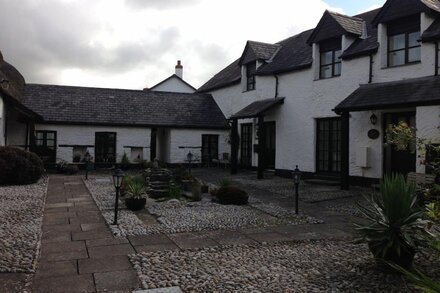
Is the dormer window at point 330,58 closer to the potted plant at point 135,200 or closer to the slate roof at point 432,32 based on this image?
the slate roof at point 432,32

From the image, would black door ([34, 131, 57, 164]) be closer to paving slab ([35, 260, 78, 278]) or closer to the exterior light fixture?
the exterior light fixture

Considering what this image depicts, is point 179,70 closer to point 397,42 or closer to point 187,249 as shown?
point 397,42

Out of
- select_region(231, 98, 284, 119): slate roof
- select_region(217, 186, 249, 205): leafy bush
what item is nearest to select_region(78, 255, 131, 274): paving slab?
select_region(217, 186, 249, 205): leafy bush

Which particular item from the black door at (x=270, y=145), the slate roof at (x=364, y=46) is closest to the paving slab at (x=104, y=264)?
the slate roof at (x=364, y=46)

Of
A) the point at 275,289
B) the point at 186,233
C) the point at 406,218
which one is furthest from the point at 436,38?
the point at 275,289

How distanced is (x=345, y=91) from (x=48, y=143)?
15.1 metres

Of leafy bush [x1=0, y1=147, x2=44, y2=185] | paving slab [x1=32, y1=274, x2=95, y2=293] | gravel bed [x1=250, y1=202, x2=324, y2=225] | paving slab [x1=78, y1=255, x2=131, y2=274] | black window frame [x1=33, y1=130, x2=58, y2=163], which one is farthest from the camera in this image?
black window frame [x1=33, y1=130, x2=58, y2=163]

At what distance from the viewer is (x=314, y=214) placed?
31.9 feet

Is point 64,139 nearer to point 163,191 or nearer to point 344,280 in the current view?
point 163,191

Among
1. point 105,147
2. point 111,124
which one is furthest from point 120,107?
point 105,147

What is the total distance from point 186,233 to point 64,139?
15.9 meters

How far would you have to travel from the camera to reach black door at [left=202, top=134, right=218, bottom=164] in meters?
24.4

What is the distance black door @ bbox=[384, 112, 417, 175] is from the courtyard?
135 inches

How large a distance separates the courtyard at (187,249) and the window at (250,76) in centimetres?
1128
